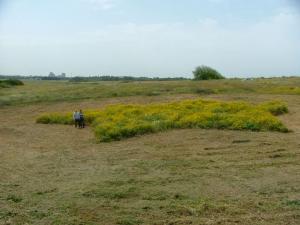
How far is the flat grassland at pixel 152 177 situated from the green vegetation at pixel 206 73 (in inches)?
1721

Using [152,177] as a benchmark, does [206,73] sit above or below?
above

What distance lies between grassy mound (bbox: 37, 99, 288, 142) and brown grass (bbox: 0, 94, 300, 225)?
0.80 metres

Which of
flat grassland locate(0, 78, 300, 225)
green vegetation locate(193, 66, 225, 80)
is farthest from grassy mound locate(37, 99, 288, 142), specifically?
green vegetation locate(193, 66, 225, 80)

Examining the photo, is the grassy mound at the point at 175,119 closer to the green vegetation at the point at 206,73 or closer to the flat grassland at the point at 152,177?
the flat grassland at the point at 152,177

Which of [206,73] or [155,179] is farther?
[206,73]

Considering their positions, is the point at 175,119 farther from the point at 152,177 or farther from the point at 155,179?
the point at 155,179

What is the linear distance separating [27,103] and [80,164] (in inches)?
976

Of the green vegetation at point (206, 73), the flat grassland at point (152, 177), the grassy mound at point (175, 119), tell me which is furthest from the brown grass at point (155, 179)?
the green vegetation at point (206, 73)

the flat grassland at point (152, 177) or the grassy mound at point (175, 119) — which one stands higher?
the grassy mound at point (175, 119)

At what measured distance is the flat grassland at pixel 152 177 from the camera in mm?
9773

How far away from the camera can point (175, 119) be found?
23.6 m

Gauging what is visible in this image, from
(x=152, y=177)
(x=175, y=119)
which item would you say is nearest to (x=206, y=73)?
(x=175, y=119)

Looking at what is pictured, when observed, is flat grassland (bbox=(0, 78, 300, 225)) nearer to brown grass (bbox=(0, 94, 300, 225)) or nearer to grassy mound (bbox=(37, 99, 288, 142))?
brown grass (bbox=(0, 94, 300, 225))

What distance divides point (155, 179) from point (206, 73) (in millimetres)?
55865
